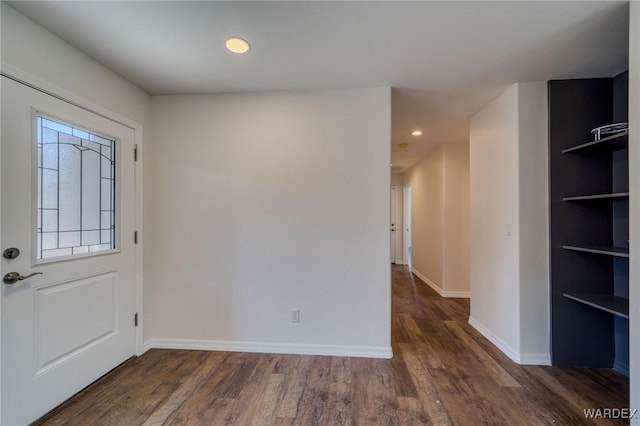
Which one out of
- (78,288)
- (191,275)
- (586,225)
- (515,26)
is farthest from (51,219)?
(586,225)

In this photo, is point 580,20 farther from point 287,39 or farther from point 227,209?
point 227,209

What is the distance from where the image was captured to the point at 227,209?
8.17ft

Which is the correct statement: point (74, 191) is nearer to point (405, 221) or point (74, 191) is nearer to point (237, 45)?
point (237, 45)

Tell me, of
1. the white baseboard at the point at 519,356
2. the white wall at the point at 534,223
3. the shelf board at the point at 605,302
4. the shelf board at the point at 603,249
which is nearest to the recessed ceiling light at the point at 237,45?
the white wall at the point at 534,223

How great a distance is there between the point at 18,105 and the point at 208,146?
118 cm

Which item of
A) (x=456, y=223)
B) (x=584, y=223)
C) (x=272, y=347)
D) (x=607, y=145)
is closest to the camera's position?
(x=607, y=145)

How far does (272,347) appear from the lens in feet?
8.02

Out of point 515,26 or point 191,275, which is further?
point 191,275

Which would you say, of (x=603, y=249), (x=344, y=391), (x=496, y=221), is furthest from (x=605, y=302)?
(x=344, y=391)

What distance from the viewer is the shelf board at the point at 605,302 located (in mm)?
1809

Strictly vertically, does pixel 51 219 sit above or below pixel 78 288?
above

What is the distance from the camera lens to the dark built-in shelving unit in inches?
85.4

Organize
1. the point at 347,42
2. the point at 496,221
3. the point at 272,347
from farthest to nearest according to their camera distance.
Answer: the point at 496,221, the point at 272,347, the point at 347,42
